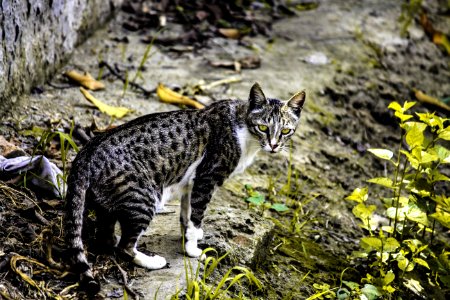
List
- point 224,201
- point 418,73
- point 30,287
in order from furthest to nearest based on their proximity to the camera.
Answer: point 418,73 → point 224,201 → point 30,287

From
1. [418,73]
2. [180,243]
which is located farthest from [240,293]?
[418,73]

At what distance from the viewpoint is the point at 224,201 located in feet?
17.1

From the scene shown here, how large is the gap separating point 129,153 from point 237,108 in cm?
102

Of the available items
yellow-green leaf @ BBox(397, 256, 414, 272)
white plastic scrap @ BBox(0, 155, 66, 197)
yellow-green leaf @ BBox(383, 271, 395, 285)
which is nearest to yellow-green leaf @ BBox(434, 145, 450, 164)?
yellow-green leaf @ BBox(397, 256, 414, 272)

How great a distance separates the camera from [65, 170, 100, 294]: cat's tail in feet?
12.1

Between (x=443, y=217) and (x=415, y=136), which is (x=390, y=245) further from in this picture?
(x=415, y=136)

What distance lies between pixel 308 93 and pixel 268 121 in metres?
2.53

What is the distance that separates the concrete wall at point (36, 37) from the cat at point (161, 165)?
1.52m

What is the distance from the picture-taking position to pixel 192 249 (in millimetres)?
4375

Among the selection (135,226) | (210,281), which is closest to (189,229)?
(210,281)

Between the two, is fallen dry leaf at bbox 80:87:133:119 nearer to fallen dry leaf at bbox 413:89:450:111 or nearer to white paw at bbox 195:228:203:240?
white paw at bbox 195:228:203:240

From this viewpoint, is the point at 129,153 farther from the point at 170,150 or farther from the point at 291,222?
the point at 291,222

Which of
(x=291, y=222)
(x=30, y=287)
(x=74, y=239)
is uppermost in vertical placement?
(x=74, y=239)

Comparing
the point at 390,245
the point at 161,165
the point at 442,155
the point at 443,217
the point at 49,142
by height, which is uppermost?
the point at 442,155
